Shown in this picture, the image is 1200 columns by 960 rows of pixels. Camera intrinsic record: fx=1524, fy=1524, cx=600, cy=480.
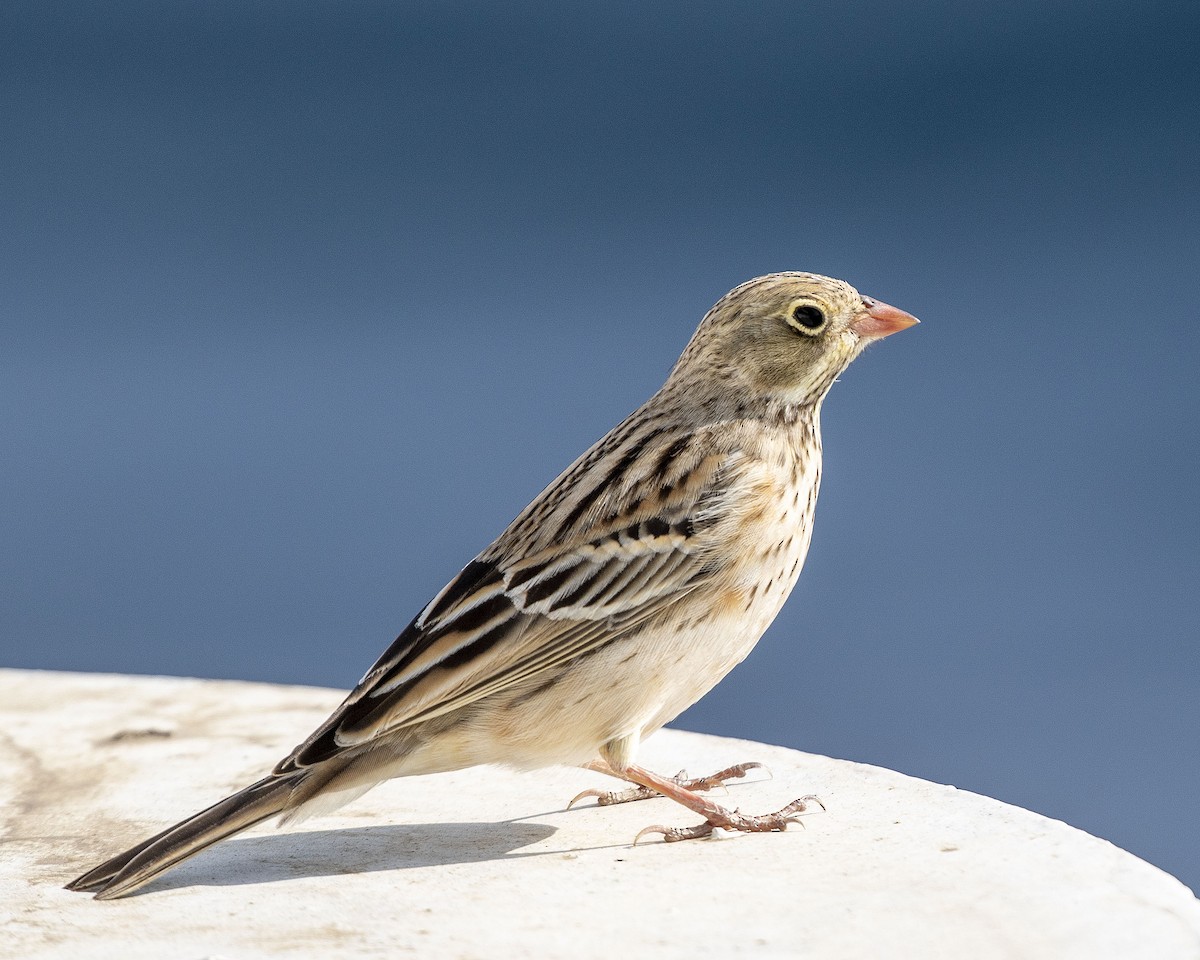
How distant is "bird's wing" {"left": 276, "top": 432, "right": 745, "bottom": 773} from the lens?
4312 millimetres

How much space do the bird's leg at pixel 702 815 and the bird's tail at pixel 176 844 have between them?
1.13m

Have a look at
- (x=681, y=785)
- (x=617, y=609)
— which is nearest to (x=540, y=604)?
(x=617, y=609)

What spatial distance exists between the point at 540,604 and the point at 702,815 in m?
0.83

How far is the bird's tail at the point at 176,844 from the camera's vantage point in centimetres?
399

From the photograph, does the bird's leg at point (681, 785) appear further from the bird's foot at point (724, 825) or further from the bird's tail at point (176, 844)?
the bird's tail at point (176, 844)

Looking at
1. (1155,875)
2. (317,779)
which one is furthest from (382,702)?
(1155,875)

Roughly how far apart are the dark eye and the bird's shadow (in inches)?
71.2

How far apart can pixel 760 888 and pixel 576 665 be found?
0.86m

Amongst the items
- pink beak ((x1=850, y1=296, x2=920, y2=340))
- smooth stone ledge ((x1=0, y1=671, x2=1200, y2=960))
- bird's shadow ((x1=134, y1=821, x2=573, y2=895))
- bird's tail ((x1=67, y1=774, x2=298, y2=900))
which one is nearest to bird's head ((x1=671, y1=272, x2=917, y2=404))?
pink beak ((x1=850, y1=296, x2=920, y2=340))

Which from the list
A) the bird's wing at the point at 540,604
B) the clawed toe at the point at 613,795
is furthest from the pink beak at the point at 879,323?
the clawed toe at the point at 613,795

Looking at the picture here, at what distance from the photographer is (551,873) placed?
166 inches

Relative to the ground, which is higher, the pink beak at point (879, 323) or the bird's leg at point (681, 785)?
the pink beak at point (879, 323)

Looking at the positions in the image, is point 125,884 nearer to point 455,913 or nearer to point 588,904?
point 455,913

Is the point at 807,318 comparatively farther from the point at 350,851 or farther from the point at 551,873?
the point at 350,851
